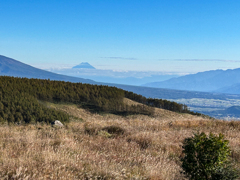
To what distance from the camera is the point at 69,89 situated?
28422 mm

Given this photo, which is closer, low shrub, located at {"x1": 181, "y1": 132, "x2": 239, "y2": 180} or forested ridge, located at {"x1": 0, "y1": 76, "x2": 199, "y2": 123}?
low shrub, located at {"x1": 181, "y1": 132, "x2": 239, "y2": 180}

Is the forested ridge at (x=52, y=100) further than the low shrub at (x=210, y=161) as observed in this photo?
Yes

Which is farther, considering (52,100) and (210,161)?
(52,100)

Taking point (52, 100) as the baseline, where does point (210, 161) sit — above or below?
above

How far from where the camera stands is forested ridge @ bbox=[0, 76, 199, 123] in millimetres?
20391

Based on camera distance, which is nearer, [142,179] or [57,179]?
[57,179]

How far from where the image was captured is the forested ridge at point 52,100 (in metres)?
20.4

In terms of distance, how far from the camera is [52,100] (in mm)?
25641

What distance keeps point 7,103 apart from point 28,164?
19390 mm

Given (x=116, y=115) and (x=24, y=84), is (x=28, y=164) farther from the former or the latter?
(x=24, y=84)

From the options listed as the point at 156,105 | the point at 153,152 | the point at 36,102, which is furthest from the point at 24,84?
the point at 153,152

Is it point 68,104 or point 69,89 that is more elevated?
point 69,89

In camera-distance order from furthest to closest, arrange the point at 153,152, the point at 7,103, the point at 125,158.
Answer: the point at 7,103 < the point at 153,152 < the point at 125,158

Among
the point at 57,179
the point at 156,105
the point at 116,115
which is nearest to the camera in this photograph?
the point at 57,179
